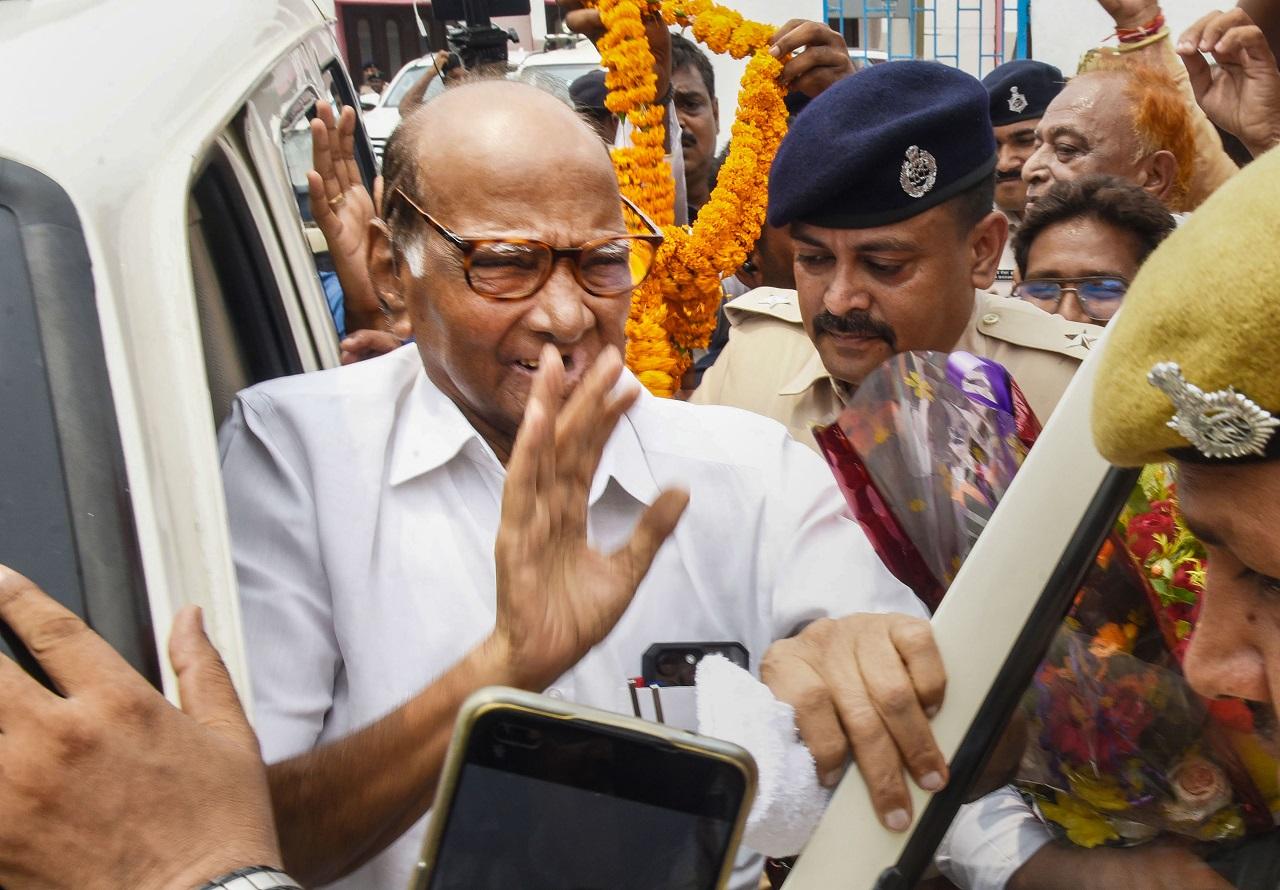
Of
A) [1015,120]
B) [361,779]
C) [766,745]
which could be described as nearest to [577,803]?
[766,745]

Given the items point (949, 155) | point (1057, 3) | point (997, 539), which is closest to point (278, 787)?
point (997, 539)

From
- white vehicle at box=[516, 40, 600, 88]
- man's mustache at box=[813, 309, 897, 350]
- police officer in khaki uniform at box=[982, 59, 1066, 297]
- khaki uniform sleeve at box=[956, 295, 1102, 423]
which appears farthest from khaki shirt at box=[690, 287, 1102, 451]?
white vehicle at box=[516, 40, 600, 88]

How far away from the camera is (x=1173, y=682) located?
4.50 feet

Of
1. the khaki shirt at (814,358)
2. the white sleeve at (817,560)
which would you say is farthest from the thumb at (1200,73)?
the white sleeve at (817,560)

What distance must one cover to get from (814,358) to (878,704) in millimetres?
1922

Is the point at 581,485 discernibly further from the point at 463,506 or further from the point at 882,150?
the point at 882,150

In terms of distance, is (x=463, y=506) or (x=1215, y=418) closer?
(x=1215, y=418)

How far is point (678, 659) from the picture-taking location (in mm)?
1928

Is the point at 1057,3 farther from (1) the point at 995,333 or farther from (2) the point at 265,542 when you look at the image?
(2) the point at 265,542

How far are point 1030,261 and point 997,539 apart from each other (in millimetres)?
2517

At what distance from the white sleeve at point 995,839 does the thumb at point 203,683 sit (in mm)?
727

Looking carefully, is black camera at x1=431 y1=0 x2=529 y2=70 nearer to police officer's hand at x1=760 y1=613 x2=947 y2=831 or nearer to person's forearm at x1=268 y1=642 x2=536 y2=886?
person's forearm at x1=268 y1=642 x2=536 y2=886

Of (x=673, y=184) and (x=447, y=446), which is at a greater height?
(x=447, y=446)

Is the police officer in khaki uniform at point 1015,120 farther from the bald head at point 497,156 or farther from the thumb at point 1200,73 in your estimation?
the bald head at point 497,156
